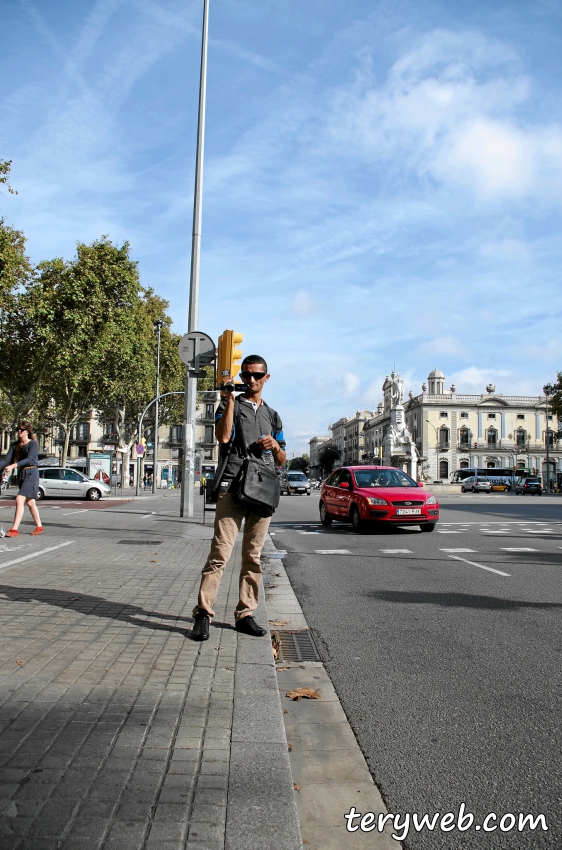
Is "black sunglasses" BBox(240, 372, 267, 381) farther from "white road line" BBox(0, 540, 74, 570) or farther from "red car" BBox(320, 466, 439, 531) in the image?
"red car" BBox(320, 466, 439, 531)

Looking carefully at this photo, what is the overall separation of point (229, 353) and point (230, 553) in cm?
693

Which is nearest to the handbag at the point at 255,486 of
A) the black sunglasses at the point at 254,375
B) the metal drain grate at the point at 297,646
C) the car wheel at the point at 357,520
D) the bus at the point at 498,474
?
the black sunglasses at the point at 254,375

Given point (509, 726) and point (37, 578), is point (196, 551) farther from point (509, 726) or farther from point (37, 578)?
point (509, 726)

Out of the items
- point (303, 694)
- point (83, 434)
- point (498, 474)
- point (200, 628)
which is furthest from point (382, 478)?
point (498, 474)

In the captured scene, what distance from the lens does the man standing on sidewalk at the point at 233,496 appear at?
190 inches

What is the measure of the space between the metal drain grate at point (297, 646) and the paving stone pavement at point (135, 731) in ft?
0.82

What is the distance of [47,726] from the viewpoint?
3.08 meters

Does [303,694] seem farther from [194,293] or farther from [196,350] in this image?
[194,293]

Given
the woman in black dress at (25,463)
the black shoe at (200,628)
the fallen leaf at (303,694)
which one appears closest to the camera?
the fallen leaf at (303,694)

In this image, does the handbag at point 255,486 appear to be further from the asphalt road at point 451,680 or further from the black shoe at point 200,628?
the asphalt road at point 451,680

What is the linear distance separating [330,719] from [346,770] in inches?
25.5

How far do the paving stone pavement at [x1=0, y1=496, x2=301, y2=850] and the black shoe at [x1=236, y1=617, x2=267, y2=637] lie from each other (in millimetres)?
86

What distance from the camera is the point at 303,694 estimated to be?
404cm

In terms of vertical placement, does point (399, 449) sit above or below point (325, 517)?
above
